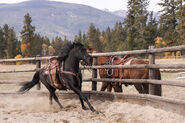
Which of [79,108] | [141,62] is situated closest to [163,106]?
[141,62]

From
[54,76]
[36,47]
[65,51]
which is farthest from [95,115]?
[36,47]

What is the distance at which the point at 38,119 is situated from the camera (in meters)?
5.64

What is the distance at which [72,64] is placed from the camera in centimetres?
719

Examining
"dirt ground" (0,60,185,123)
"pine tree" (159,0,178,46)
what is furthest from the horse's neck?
"pine tree" (159,0,178,46)

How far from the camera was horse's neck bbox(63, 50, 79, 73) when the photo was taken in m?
7.16

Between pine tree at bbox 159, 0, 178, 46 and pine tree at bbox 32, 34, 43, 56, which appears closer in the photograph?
pine tree at bbox 159, 0, 178, 46

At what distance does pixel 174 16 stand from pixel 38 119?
46054 mm

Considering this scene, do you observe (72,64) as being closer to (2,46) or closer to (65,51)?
(65,51)

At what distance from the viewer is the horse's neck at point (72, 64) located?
716 cm

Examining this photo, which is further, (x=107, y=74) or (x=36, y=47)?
(x=36, y=47)

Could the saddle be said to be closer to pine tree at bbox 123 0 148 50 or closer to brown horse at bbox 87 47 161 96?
brown horse at bbox 87 47 161 96

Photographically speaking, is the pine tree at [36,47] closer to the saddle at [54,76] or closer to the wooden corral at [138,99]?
the wooden corral at [138,99]

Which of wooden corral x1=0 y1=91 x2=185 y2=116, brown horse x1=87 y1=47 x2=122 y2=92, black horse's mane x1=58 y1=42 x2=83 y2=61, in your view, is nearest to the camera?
wooden corral x1=0 y1=91 x2=185 y2=116

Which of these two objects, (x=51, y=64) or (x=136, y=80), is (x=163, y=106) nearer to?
(x=136, y=80)
